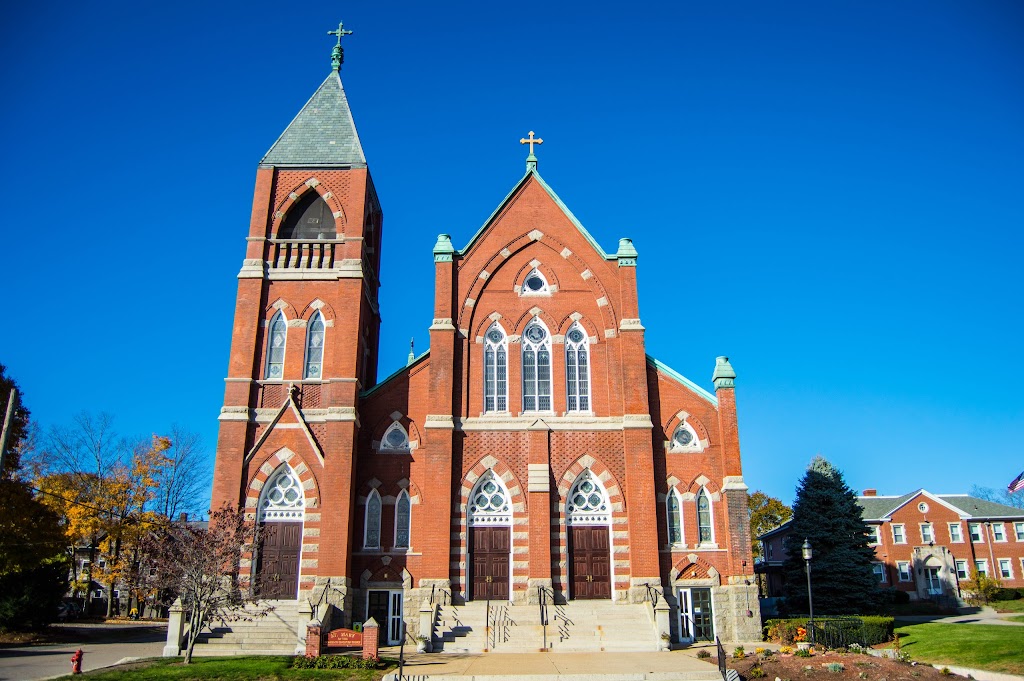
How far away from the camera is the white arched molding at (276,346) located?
2752 cm

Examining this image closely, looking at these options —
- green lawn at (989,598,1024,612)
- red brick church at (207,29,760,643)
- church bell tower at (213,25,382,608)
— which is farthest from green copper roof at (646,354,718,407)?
green lawn at (989,598,1024,612)

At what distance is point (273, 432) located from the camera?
2644 centimetres

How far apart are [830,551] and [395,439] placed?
63.9 feet

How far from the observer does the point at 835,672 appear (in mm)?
17672

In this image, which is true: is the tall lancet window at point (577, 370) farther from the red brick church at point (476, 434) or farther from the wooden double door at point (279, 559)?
the wooden double door at point (279, 559)

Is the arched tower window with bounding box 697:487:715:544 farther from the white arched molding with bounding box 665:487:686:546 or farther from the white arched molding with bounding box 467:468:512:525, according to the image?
the white arched molding with bounding box 467:468:512:525

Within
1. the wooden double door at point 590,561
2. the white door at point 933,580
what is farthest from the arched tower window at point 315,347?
the white door at point 933,580

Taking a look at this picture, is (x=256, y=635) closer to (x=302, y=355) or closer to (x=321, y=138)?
(x=302, y=355)

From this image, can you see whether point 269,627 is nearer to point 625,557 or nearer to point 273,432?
point 273,432

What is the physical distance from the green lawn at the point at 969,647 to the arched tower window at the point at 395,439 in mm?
16716

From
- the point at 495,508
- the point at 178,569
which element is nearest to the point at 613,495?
the point at 495,508

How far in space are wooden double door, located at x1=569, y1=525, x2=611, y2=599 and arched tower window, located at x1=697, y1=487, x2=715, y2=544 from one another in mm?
3311

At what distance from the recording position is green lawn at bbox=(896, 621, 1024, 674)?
18.3m

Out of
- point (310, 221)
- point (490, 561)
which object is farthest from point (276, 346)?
point (490, 561)
